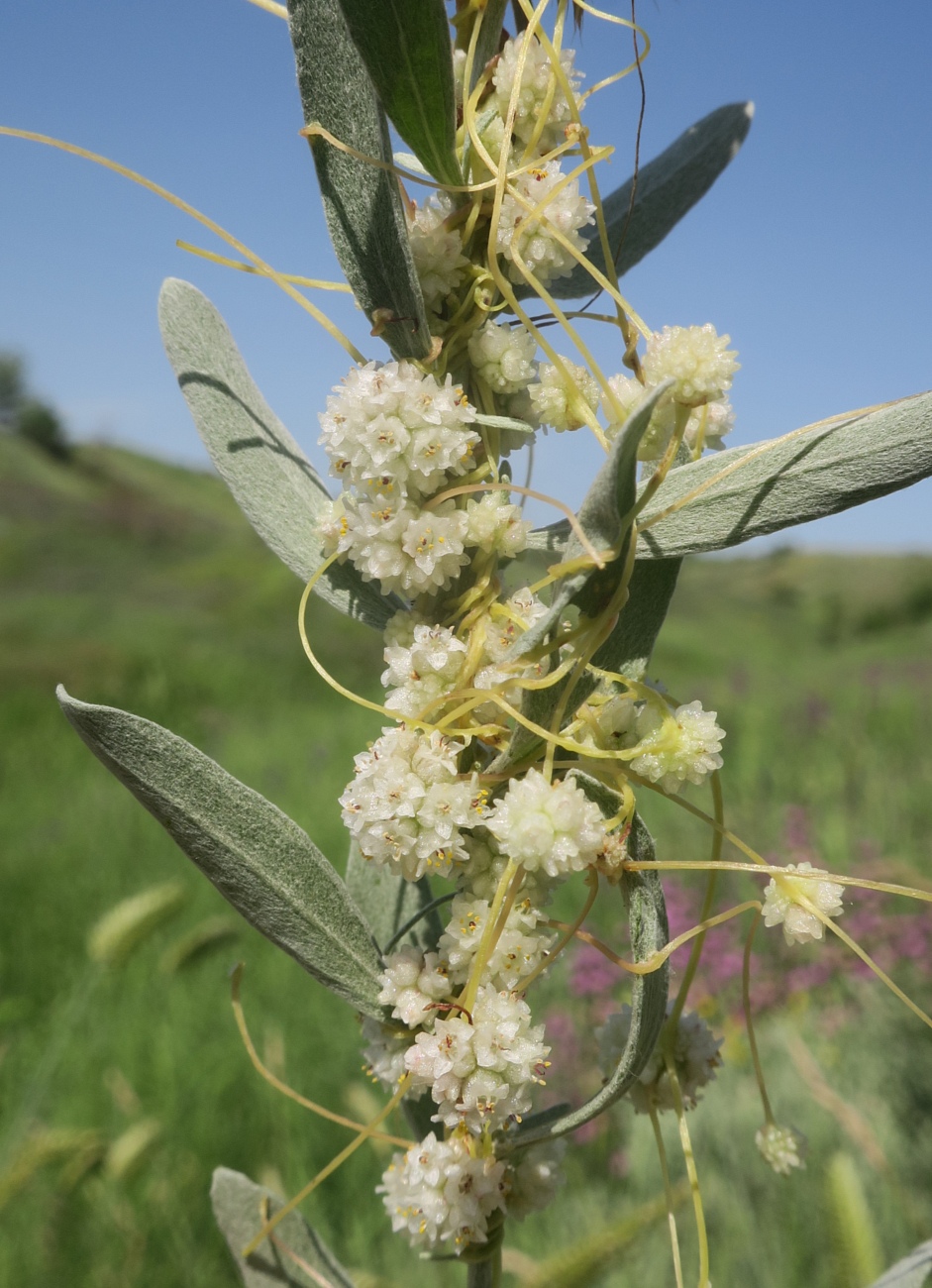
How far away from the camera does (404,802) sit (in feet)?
1.57

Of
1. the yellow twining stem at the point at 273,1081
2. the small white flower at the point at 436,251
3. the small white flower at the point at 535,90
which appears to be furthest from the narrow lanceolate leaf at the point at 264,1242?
the small white flower at the point at 535,90

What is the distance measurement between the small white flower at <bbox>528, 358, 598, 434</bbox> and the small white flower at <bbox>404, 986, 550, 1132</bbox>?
0.32 m

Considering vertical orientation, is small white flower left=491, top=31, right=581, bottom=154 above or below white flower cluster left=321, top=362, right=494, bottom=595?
above

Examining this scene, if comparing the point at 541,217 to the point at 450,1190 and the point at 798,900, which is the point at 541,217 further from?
the point at 450,1190

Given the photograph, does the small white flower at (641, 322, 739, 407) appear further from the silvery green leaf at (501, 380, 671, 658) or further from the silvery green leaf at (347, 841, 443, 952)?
the silvery green leaf at (347, 841, 443, 952)

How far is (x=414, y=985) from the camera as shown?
21.3 inches

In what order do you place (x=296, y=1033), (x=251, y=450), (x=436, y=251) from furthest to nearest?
1. (x=296, y=1033)
2. (x=251, y=450)
3. (x=436, y=251)

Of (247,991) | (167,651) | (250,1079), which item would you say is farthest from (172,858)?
(167,651)

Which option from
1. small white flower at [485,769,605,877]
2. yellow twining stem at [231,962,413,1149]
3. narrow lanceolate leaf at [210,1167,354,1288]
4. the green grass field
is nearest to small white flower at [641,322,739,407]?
small white flower at [485,769,605,877]

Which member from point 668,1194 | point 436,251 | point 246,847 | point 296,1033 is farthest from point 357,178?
point 296,1033

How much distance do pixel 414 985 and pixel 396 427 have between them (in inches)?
12.4

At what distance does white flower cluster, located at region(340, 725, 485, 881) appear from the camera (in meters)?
0.48

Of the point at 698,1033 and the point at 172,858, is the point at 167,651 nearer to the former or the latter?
the point at 172,858

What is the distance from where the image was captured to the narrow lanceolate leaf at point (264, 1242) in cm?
66
